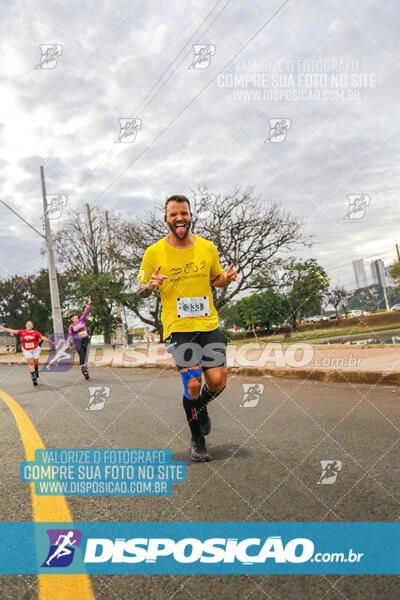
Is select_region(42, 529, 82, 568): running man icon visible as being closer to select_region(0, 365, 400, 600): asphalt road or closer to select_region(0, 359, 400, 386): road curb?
select_region(0, 365, 400, 600): asphalt road

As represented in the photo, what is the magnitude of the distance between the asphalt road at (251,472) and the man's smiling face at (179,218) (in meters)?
1.85

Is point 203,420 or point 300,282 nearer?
point 203,420

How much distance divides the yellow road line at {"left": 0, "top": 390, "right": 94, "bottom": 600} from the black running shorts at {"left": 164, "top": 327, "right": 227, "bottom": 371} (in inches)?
53.8

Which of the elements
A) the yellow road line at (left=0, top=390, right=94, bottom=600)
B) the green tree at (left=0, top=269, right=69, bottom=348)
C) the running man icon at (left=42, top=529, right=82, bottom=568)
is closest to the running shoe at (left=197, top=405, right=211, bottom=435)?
the yellow road line at (left=0, top=390, right=94, bottom=600)

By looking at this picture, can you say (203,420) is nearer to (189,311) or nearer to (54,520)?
(189,311)

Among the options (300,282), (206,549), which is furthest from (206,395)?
(300,282)

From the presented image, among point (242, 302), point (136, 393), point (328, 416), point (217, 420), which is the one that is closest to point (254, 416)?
point (217, 420)

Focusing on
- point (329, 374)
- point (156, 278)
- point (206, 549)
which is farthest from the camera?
point (329, 374)

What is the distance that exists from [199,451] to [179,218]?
1.90 metres

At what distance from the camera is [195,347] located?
3.75m

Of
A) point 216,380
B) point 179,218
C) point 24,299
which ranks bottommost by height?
point 216,380

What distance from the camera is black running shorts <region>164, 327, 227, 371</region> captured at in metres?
3.71

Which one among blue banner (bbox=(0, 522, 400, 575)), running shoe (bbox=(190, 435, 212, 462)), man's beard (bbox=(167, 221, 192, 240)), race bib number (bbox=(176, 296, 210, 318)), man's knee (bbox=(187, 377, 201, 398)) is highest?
man's beard (bbox=(167, 221, 192, 240))

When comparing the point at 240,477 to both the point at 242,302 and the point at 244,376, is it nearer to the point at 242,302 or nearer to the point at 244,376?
the point at 244,376
